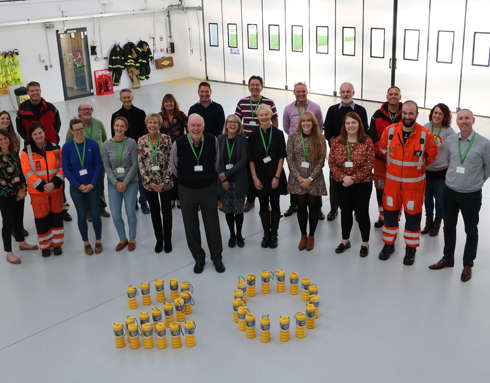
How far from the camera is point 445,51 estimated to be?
41.5ft

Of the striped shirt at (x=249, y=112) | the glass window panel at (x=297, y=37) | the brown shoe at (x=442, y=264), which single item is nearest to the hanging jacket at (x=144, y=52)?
the glass window panel at (x=297, y=37)

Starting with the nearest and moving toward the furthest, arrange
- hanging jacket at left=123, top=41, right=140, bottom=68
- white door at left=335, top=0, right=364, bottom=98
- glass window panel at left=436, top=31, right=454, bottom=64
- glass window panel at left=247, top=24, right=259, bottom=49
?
glass window panel at left=436, top=31, right=454, bottom=64 < white door at left=335, top=0, right=364, bottom=98 < glass window panel at left=247, top=24, right=259, bottom=49 < hanging jacket at left=123, top=41, right=140, bottom=68

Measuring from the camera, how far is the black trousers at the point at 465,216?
5.39m

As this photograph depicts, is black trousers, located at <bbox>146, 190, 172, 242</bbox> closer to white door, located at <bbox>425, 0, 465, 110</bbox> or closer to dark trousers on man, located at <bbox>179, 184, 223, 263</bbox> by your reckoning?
dark trousers on man, located at <bbox>179, 184, 223, 263</bbox>

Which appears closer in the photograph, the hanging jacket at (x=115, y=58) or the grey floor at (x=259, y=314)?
the grey floor at (x=259, y=314)

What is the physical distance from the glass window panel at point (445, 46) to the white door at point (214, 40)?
7588mm

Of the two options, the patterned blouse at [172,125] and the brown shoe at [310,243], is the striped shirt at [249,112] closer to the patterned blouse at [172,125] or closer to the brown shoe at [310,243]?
the patterned blouse at [172,125]

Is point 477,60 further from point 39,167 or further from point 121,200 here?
point 39,167

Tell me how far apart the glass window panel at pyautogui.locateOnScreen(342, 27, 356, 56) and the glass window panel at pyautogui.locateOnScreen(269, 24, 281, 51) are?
2.33 m

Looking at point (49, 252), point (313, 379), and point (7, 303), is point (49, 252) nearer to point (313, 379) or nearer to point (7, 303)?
point (7, 303)

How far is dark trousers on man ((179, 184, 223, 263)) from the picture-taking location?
19.1 ft

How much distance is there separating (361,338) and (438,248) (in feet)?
Answer: 6.76

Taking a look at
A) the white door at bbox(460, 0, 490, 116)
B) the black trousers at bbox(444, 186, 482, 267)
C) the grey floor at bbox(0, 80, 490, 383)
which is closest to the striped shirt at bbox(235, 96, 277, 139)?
the grey floor at bbox(0, 80, 490, 383)

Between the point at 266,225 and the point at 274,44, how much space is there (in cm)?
1103
